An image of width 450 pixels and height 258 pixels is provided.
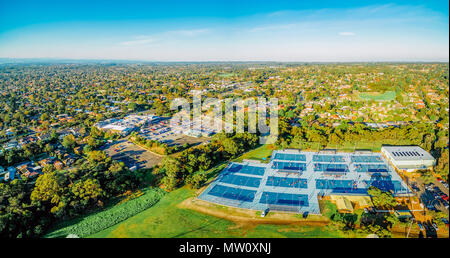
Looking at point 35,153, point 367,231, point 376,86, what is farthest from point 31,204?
point 376,86

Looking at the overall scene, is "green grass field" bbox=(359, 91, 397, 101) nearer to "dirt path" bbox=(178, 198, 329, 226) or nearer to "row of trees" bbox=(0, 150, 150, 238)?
"dirt path" bbox=(178, 198, 329, 226)

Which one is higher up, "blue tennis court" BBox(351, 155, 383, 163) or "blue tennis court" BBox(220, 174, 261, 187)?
"blue tennis court" BBox(351, 155, 383, 163)

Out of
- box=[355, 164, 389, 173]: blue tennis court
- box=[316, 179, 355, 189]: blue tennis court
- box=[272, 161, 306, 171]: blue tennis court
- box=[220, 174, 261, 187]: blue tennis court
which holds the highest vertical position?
box=[355, 164, 389, 173]: blue tennis court

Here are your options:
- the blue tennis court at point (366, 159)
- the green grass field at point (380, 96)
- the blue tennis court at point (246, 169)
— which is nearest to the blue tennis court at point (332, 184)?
the blue tennis court at point (366, 159)

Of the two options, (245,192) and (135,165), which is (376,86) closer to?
(245,192)

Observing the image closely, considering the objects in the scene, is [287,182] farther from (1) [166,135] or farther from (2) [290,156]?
(1) [166,135]

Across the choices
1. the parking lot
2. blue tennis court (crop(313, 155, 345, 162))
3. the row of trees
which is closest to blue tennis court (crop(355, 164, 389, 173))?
blue tennis court (crop(313, 155, 345, 162))

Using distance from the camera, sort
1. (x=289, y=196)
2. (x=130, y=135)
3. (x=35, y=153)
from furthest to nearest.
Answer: (x=130, y=135)
(x=35, y=153)
(x=289, y=196)

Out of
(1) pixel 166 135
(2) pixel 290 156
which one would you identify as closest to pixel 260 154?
(2) pixel 290 156
